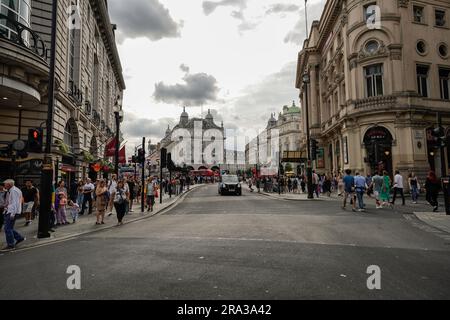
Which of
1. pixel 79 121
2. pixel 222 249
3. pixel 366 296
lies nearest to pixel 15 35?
pixel 79 121

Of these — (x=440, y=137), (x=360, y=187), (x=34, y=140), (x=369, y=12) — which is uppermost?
(x=369, y=12)

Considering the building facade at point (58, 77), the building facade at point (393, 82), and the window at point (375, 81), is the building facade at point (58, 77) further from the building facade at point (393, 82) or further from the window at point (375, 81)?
the window at point (375, 81)

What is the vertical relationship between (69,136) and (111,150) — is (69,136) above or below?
above

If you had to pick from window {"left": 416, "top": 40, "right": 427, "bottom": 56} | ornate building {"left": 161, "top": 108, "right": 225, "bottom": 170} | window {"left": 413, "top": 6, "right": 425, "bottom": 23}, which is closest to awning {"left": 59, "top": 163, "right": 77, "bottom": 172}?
window {"left": 416, "top": 40, "right": 427, "bottom": 56}

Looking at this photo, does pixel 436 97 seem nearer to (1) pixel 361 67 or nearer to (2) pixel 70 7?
(1) pixel 361 67

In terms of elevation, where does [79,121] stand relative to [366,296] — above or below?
above

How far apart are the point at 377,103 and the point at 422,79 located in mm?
5719

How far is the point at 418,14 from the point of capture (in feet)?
89.1

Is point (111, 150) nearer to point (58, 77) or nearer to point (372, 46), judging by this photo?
point (58, 77)

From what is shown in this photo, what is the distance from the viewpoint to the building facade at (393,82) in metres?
24.8

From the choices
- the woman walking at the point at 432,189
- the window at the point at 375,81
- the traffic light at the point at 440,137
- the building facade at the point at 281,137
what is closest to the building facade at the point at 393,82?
the window at the point at 375,81

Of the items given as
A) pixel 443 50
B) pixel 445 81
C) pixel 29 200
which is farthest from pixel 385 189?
pixel 443 50
